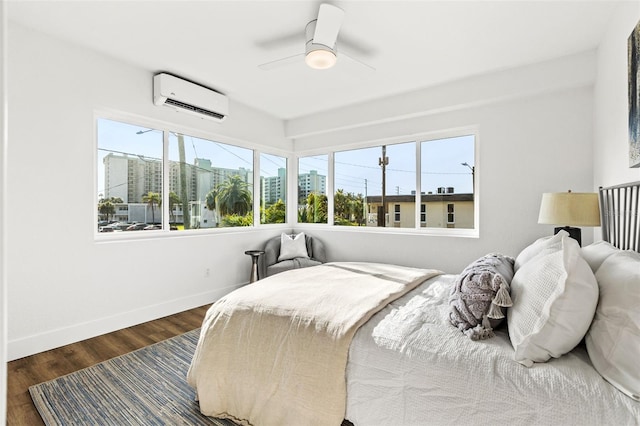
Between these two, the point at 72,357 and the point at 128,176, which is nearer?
the point at 72,357

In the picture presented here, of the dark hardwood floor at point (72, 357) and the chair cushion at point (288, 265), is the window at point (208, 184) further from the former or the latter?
the dark hardwood floor at point (72, 357)

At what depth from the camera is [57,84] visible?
2736mm

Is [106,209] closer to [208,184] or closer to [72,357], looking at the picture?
[208,184]

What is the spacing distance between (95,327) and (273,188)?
2.91 m

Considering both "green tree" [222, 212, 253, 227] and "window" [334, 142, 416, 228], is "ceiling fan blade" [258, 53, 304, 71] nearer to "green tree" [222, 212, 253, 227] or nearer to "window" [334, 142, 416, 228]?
"window" [334, 142, 416, 228]

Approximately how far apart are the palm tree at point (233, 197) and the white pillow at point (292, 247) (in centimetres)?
71

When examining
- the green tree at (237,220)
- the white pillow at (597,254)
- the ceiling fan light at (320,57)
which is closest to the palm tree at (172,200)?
the green tree at (237,220)

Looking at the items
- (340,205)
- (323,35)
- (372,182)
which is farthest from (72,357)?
(372,182)

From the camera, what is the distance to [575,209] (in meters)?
2.43

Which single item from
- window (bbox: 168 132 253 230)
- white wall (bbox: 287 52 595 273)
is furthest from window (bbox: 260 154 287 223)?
white wall (bbox: 287 52 595 273)

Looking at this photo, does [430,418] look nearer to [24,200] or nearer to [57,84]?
[24,200]

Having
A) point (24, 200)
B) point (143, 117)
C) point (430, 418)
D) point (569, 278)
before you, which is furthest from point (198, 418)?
A: point (143, 117)

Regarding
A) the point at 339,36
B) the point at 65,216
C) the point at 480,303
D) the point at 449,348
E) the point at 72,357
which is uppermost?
Answer: the point at 339,36

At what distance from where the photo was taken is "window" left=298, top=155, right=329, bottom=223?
508 centimetres
